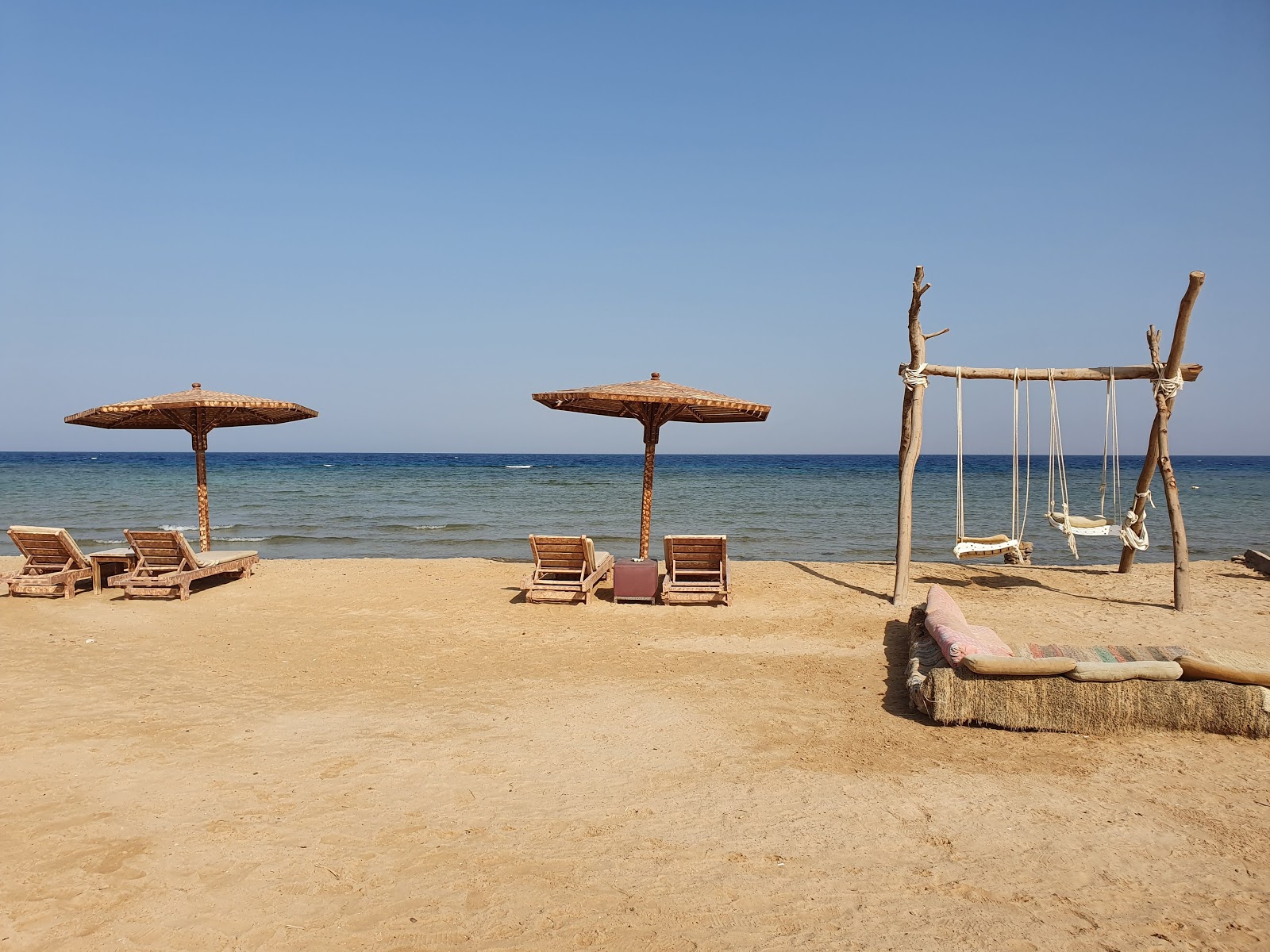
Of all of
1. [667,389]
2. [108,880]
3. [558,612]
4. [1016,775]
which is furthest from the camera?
[667,389]

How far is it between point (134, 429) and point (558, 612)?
740cm

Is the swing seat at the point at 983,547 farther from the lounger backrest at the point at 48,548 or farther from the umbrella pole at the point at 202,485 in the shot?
the lounger backrest at the point at 48,548

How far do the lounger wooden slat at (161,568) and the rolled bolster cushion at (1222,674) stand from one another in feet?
31.2

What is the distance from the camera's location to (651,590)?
8891mm

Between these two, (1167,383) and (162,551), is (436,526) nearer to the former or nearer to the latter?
(162,551)

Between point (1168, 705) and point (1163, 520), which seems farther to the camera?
point (1163, 520)

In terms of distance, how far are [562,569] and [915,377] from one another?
15.2ft

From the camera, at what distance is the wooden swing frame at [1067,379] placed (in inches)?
337

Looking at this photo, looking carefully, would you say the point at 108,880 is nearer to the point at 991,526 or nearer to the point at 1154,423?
the point at 1154,423

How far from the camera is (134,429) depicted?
37.3 ft

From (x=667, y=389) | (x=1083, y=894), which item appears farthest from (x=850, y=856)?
(x=667, y=389)

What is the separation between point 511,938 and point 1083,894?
7.58 feet

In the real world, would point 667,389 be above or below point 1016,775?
above

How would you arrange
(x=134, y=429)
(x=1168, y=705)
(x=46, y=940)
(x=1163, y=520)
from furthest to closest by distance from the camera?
(x=1163, y=520) < (x=134, y=429) < (x=1168, y=705) < (x=46, y=940)
